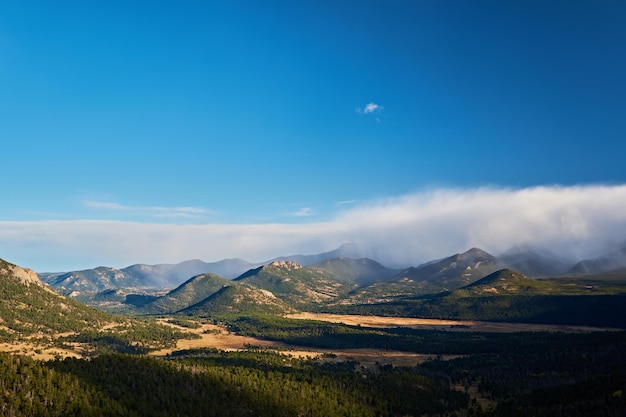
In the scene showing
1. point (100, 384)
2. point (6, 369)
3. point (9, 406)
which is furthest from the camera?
point (100, 384)

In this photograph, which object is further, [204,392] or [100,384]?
[204,392]

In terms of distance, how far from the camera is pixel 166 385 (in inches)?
7667

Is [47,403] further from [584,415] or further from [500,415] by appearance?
[584,415]

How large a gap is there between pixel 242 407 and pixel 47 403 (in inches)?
2942

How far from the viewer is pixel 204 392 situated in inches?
7756

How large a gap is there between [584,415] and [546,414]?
1424 cm

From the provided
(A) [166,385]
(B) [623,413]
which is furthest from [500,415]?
(A) [166,385]

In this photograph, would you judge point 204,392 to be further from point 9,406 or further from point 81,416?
point 9,406

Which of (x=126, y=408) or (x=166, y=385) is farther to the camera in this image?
(x=166, y=385)

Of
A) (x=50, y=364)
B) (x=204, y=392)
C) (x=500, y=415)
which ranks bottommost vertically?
(x=500, y=415)

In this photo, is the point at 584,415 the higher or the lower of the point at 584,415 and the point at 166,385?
the lower

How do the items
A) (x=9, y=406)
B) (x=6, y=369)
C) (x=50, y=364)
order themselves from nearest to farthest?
1. (x=9, y=406)
2. (x=6, y=369)
3. (x=50, y=364)

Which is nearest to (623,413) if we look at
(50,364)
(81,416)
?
(81,416)

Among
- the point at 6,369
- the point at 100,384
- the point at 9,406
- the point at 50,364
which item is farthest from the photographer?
the point at 50,364
